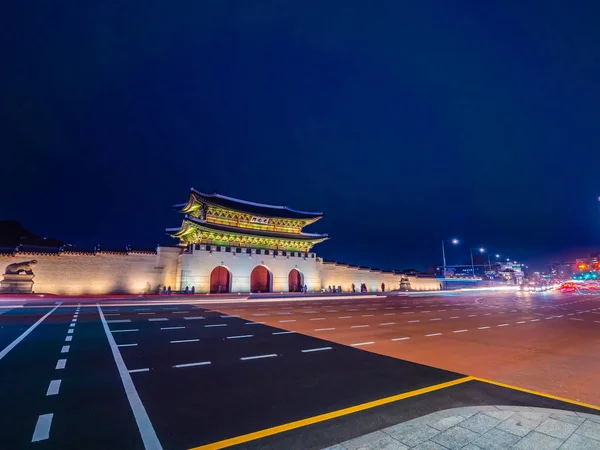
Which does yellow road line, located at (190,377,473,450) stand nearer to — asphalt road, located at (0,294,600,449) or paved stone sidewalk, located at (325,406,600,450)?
asphalt road, located at (0,294,600,449)

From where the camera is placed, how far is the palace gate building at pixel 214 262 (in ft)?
84.3

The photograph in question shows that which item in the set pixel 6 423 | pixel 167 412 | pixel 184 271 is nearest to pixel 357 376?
pixel 167 412

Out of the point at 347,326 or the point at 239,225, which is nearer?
the point at 347,326

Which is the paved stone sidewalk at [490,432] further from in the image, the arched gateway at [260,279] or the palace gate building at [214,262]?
the arched gateway at [260,279]

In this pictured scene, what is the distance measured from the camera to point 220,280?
34.5m

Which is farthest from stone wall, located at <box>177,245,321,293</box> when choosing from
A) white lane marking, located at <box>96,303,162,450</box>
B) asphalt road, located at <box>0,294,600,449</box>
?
white lane marking, located at <box>96,303,162,450</box>

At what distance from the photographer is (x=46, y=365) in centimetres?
605

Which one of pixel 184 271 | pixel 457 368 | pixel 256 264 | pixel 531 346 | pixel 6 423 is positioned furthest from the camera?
pixel 256 264

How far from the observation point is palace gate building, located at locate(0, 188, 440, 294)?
2570 cm

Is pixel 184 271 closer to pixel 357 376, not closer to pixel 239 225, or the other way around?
pixel 239 225

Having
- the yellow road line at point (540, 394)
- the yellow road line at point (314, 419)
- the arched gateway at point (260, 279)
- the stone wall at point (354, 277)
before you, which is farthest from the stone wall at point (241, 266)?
the yellow road line at point (540, 394)

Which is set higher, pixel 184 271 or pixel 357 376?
pixel 184 271

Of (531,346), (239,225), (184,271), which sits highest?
(239,225)

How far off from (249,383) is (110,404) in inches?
83.6
